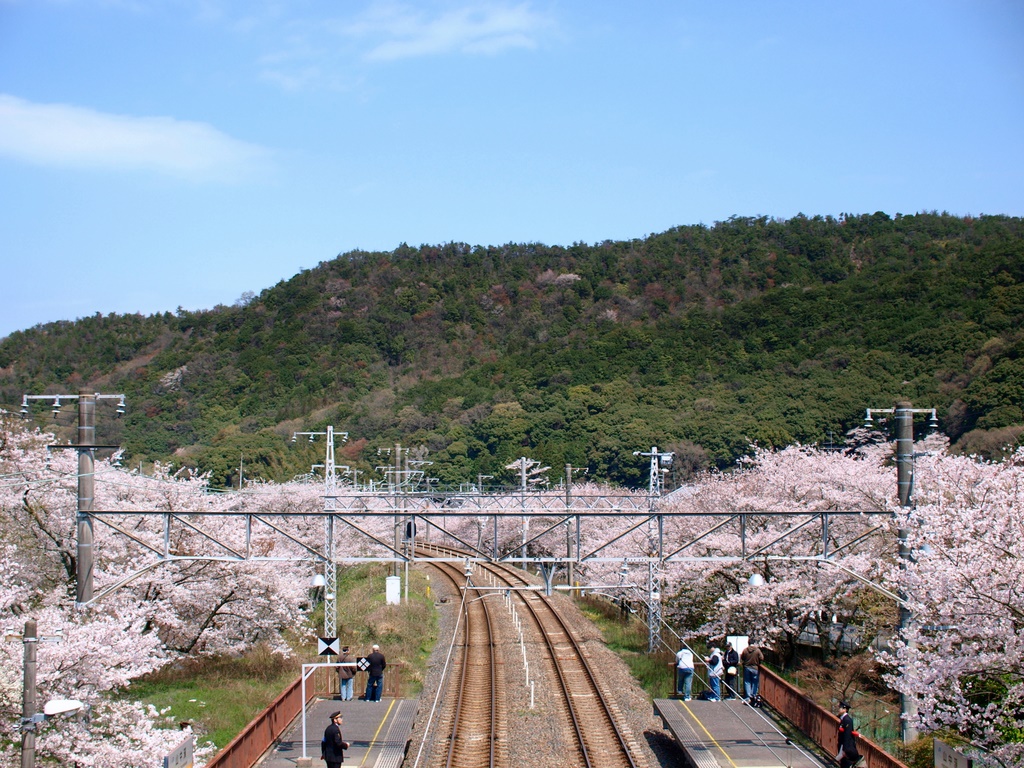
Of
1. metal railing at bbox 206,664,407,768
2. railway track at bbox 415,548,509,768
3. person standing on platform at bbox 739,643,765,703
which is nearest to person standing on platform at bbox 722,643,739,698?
person standing on platform at bbox 739,643,765,703

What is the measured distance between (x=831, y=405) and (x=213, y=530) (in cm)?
5255

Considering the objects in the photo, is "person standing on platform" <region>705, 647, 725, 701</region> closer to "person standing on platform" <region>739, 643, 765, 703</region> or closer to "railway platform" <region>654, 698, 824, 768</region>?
"railway platform" <region>654, 698, 824, 768</region>

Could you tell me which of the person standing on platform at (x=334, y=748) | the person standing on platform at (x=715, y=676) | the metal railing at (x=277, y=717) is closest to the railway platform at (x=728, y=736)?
the person standing on platform at (x=715, y=676)

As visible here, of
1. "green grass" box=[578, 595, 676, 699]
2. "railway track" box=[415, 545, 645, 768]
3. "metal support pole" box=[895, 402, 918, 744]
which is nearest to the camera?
"metal support pole" box=[895, 402, 918, 744]

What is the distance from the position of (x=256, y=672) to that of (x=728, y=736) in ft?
40.5

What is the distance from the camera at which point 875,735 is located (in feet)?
56.6

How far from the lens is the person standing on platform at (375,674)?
18297 mm

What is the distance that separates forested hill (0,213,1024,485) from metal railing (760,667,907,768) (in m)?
36.5

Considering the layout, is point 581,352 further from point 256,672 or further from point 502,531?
point 256,672

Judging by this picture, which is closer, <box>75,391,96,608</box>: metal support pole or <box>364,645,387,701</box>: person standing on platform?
<box>75,391,96,608</box>: metal support pole

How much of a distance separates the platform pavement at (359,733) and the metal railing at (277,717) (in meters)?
0.17

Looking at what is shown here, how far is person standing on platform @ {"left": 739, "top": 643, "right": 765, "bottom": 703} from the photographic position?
18.7 meters

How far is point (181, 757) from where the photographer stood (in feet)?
41.0

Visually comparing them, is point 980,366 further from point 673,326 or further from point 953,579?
point 953,579
